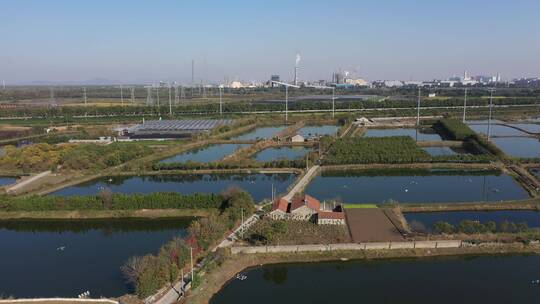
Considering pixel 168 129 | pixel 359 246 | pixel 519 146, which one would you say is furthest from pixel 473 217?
pixel 168 129

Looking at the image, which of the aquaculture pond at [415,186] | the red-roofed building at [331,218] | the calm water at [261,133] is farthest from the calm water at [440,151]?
the red-roofed building at [331,218]

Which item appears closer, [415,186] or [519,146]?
[415,186]

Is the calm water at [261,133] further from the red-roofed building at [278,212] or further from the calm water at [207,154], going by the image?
the red-roofed building at [278,212]

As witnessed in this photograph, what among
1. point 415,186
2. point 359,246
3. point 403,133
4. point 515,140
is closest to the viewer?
point 359,246

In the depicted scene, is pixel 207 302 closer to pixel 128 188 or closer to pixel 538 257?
pixel 538 257

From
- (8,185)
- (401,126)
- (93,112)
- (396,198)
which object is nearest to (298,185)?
(396,198)

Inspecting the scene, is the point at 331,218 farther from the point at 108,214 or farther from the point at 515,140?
the point at 515,140
